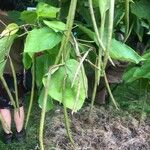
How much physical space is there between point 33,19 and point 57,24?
0.31 ft

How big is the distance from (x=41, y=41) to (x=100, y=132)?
2.00 meters

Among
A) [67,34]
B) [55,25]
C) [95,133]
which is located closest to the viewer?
[67,34]

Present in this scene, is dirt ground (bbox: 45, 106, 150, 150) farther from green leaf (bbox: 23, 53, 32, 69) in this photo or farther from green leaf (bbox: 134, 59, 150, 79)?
green leaf (bbox: 23, 53, 32, 69)

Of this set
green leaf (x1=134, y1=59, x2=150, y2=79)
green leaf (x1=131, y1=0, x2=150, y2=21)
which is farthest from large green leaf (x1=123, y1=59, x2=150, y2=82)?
green leaf (x1=131, y1=0, x2=150, y2=21)

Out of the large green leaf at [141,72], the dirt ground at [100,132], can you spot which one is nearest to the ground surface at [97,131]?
the dirt ground at [100,132]

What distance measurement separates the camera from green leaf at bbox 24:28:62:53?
1035 millimetres

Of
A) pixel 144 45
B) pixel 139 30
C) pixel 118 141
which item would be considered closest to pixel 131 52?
pixel 139 30

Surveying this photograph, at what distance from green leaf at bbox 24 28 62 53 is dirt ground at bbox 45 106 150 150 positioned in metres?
1.78

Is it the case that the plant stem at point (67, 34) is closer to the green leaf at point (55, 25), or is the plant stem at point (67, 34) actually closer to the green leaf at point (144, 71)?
the green leaf at point (55, 25)

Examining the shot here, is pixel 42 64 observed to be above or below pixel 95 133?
above

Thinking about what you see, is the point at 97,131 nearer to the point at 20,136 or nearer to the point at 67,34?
the point at 20,136

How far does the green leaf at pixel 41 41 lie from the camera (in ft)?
3.40

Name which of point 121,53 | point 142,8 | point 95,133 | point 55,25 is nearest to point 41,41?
point 55,25

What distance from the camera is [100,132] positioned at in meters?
2.97
